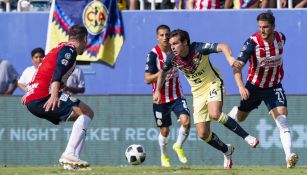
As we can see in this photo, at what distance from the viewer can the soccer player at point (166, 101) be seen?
18.8 m

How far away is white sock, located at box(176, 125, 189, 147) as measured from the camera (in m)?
18.8

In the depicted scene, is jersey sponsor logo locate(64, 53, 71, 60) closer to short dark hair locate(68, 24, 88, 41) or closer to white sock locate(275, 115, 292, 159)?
short dark hair locate(68, 24, 88, 41)

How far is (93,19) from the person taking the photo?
22297 millimetres

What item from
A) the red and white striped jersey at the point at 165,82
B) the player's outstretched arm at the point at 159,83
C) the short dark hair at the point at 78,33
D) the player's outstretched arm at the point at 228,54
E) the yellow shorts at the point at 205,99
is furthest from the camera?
the red and white striped jersey at the point at 165,82

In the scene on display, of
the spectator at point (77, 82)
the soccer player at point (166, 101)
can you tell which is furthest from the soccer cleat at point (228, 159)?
the spectator at point (77, 82)

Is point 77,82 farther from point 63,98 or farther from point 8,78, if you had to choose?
point 63,98

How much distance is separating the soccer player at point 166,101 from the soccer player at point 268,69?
1.58 m

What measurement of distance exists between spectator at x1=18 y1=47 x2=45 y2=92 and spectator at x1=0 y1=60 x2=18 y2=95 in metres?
0.47

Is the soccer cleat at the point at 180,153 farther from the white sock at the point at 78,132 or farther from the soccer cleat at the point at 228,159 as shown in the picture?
the white sock at the point at 78,132

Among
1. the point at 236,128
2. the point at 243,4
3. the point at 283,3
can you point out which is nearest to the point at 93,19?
the point at 243,4

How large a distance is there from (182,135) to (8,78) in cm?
454

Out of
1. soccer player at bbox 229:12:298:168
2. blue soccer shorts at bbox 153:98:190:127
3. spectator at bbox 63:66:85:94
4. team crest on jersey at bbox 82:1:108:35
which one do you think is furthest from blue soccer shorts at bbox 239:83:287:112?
team crest on jersey at bbox 82:1:108:35

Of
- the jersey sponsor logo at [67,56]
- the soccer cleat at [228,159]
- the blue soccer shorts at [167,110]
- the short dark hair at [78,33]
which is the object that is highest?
the short dark hair at [78,33]

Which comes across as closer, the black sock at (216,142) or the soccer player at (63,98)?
the soccer player at (63,98)
